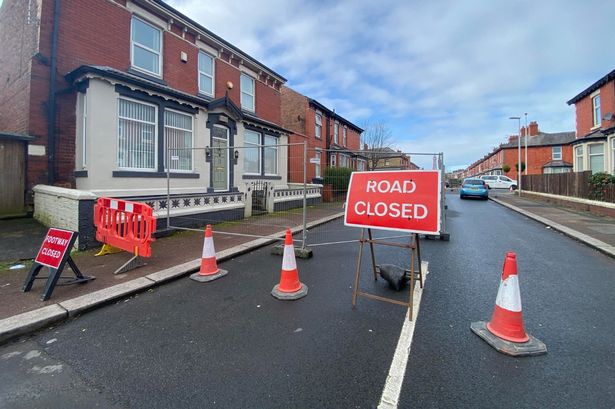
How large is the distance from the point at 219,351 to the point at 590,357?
11.3 feet

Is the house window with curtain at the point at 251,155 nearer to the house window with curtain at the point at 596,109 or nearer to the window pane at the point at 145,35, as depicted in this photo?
the window pane at the point at 145,35

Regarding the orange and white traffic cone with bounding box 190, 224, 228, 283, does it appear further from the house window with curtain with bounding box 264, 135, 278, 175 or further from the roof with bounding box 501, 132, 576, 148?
the roof with bounding box 501, 132, 576, 148

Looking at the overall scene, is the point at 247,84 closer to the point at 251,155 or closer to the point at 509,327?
the point at 251,155

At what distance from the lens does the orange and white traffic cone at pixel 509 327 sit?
9.29ft

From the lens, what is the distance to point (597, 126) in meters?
19.0

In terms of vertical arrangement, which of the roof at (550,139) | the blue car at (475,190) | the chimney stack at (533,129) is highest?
the chimney stack at (533,129)

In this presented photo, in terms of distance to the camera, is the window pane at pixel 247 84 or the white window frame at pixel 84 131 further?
the window pane at pixel 247 84

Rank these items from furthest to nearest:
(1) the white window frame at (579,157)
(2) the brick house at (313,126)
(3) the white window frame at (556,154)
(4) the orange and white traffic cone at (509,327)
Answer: (3) the white window frame at (556,154) → (2) the brick house at (313,126) → (1) the white window frame at (579,157) → (4) the orange and white traffic cone at (509,327)

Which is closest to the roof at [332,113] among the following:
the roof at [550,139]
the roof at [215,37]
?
the roof at [215,37]

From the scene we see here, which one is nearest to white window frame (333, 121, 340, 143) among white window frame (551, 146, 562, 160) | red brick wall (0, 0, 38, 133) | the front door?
the front door

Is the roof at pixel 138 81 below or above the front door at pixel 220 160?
above

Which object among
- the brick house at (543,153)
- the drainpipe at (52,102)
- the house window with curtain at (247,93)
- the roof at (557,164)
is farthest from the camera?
the brick house at (543,153)

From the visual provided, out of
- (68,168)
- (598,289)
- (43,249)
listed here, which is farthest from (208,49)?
(598,289)

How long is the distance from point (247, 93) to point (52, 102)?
8967mm
